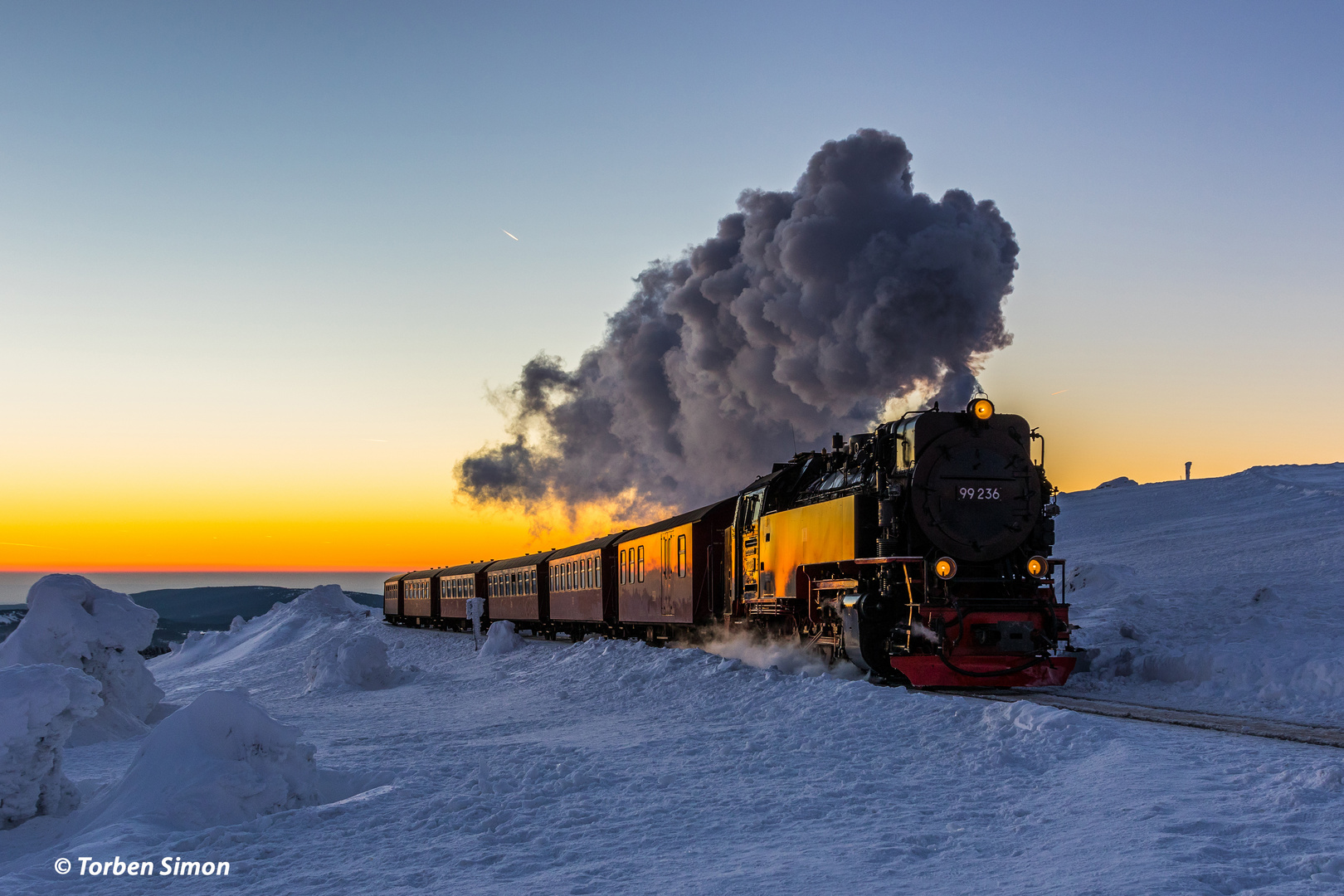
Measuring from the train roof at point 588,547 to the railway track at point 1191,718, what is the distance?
1572 cm

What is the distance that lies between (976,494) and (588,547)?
1745 centimetres

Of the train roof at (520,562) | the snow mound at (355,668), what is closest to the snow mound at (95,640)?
the snow mound at (355,668)

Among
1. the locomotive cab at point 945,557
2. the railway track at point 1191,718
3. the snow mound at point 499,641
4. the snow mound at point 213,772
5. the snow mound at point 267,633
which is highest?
the locomotive cab at point 945,557

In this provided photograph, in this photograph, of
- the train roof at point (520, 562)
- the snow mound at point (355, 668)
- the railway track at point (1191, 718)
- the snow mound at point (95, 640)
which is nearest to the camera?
the railway track at point (1191, 718)

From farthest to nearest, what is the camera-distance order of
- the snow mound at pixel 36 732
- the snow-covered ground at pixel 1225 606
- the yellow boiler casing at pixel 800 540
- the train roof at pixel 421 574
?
the train roof at pixel 421 574 → the yellow boiler casing at pixel 800 540 → the snow-covered ground at pixel 1225 606 → the snow mound at pixel 36 732

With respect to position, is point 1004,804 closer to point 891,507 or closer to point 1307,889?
point 1307,889

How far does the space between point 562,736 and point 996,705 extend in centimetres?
482

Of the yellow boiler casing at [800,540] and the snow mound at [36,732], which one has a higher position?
the yellow boiler casing at [800,540]

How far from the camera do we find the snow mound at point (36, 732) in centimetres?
743

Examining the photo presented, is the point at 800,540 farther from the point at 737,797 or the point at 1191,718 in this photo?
the point at 737,797

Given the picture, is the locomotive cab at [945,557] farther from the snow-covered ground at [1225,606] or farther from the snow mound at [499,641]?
the snow mound at [499,641]

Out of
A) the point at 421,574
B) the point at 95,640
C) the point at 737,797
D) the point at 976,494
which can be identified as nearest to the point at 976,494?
the point at 976,494

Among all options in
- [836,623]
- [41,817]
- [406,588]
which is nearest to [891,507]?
[836,623]

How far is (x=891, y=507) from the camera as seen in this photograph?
43.3ft
